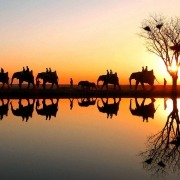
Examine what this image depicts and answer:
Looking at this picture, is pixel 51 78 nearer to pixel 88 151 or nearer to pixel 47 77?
pixel 47 77

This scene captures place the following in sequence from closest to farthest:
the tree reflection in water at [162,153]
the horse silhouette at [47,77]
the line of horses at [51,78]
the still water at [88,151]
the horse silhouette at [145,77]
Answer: the still water at [88,151] → the tree reflection in water at [162,153] → the line of horses at [51,78] → the horse silhouette at [145,77] → the horse silhouette at [47,77]

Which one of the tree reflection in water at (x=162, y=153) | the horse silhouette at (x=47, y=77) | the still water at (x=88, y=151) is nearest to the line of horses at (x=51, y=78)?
the horse silhouette at (x=47, y=77)

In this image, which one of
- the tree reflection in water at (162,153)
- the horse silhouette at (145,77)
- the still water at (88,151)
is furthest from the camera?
the horse silhouette at (145,77)

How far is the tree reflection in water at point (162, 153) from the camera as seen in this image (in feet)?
27.2

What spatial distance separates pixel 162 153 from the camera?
32.5 ft

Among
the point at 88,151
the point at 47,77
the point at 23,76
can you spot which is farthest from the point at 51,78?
the point at 88,151

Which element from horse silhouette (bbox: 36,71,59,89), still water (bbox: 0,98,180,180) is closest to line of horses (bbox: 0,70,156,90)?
horse silhouette (bbox: 36,71,59,89)

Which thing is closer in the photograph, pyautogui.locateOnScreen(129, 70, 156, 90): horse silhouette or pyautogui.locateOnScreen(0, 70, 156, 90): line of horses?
pyautogui.locateOnScreen(0, 70, 156, 90): line of horses

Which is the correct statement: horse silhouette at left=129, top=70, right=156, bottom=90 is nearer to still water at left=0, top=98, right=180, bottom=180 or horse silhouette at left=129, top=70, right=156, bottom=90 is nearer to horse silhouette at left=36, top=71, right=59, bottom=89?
horse silhouette at left=36, top=71, right=59, bottom=89

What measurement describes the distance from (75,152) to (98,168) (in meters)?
1.83

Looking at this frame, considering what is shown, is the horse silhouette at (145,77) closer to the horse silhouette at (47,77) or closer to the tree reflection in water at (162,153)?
the horse silhouette at (47,77)

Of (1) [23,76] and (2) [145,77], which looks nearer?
(1) [23,76]

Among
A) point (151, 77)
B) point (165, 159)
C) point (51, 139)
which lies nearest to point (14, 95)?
point (151, 77)

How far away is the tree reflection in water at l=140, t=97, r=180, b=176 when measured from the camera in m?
8.30
